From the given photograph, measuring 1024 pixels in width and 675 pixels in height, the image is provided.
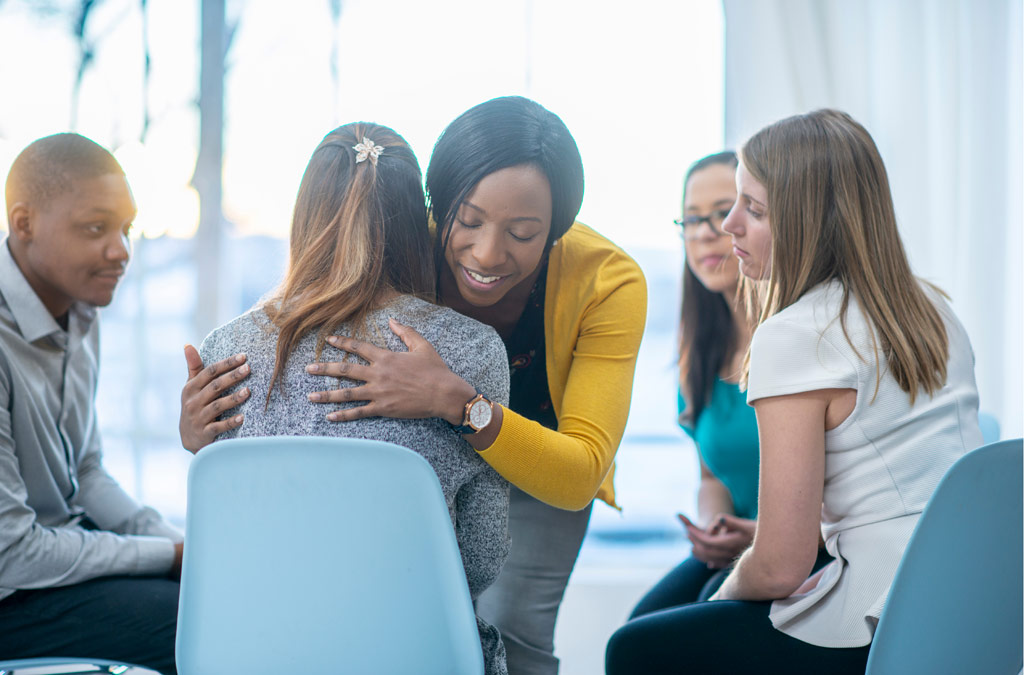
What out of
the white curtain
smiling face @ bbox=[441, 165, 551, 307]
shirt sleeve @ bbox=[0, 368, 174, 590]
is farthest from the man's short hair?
the white curtain

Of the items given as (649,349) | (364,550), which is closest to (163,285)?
(649,349)

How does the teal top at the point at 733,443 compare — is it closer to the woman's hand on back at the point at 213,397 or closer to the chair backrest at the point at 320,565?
the chair backrest at the point at 320,565

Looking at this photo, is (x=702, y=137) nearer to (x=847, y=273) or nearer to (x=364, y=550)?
(x=847, y=273)

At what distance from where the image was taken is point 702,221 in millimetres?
1905

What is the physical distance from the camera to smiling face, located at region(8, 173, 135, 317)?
58.0 inches

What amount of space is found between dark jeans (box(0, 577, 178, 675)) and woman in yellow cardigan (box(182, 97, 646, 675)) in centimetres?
43

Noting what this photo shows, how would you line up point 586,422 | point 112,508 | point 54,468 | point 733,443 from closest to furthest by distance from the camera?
1. point 586,422
2. point 54,468
3. point 112,508
4. point 733,443

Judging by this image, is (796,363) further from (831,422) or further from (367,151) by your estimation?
(367,151)

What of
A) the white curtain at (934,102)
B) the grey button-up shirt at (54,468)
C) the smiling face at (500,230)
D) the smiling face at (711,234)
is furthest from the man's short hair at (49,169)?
the white curtain at (934,102)

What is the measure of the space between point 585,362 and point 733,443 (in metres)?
0.61

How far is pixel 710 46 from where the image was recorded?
2705mm

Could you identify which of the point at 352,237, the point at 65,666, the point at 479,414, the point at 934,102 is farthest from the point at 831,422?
the point at 934,102

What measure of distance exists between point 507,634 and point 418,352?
718 millimetres

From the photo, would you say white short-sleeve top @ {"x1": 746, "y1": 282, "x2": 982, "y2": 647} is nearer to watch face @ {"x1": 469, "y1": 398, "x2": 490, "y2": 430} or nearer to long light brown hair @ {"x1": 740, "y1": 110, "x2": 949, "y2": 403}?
long light brown hair @ {"x1": 740, "y1": 110, "x2": 949, "y2": 403}
